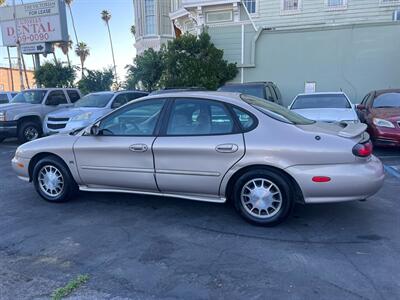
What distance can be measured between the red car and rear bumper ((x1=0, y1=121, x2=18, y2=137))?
32.0 feet

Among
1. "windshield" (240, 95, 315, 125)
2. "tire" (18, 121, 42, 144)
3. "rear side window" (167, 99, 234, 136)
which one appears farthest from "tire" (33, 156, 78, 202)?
"tire" (18, 121, 42, 144)

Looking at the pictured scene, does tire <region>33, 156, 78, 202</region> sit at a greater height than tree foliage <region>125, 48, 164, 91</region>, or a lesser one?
lesser

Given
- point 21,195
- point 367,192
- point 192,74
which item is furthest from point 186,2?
point 367,192

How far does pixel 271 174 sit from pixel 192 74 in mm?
11587

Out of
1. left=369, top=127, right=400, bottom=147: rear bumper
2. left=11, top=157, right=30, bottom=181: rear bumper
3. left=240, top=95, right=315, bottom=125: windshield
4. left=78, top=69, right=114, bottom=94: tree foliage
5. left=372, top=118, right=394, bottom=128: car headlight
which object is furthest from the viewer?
left=78, top=69, right=114, bottom=94: tree foliage

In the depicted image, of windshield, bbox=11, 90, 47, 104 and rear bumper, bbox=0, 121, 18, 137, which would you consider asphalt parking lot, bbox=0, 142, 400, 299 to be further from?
windshield, bbox=11, 90, 47, 104

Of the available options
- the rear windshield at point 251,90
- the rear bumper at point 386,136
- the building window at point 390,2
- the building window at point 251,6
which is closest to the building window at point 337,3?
the building window at point 390,2

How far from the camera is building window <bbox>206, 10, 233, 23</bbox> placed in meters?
16.7

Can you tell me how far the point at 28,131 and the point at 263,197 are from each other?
895cm

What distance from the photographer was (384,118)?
24.8 ft

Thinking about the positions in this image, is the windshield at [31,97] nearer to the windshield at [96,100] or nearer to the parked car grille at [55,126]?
the windshield at [96,100]

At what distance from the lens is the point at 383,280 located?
2.84 m

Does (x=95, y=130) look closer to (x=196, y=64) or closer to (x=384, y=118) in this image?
(x=384, y=118)

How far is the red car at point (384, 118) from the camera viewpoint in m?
7.36
